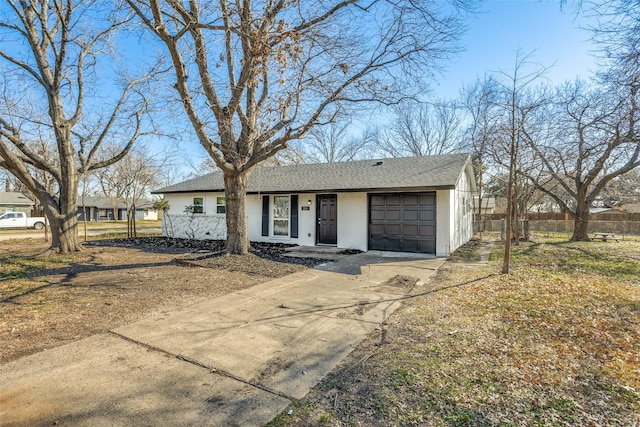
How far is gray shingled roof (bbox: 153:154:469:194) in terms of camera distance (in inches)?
435

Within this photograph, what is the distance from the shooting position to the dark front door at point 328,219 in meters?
12.6

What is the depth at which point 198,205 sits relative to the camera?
1584 centimetres

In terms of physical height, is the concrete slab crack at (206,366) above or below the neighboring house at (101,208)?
below

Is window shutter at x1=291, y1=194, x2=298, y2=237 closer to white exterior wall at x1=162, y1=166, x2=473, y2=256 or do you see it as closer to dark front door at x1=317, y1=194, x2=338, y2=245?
white exterior wall at x1=162, y1=166, x2=473, y2=256

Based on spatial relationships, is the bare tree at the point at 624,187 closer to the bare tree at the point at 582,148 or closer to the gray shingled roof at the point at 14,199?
the bare tree at the point at 582,148

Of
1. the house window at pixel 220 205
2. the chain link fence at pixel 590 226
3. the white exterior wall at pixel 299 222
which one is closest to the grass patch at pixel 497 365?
the white exterior wall at pixel 299 222

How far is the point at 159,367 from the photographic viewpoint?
10.2 ft

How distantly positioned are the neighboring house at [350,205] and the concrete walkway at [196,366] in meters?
6.23

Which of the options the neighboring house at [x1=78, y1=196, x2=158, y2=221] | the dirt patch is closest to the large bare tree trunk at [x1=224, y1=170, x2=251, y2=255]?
the dirt patch

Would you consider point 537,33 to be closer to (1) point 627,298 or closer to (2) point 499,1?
(2) point 499,1

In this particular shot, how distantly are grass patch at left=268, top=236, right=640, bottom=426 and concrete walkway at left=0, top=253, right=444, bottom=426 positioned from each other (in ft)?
1.08

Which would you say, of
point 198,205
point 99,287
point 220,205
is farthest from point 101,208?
point 99,287

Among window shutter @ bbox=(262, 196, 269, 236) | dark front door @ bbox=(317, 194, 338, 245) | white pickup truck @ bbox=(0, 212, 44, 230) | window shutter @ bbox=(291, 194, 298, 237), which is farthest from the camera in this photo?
white pickup truck @ bbox=(0, 212, 44, 230)

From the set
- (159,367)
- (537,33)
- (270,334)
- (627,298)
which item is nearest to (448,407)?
(270,334)
